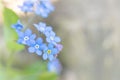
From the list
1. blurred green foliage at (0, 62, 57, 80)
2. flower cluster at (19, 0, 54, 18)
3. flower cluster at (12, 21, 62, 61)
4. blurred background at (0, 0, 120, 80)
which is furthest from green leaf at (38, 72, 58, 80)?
blurred background at (0, 0, 120, 80)

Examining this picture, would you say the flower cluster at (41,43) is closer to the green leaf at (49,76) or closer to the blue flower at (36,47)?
the blue flower at (36,47)

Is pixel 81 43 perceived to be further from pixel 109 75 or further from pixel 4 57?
pixel 4 57

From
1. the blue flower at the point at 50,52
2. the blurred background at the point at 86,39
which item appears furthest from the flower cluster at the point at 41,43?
the blurred background at the point at 86,39

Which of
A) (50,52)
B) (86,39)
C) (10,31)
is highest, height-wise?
(86,39)

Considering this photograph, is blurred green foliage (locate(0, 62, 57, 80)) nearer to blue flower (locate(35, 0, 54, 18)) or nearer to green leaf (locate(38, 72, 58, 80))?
green leaf (locate(38, 72, 58, 80))

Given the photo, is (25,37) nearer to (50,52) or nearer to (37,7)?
(50,52)

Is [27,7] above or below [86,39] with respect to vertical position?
below

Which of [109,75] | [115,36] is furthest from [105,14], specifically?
[109,75]

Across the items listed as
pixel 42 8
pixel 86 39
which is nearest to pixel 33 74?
pixel 42 8
